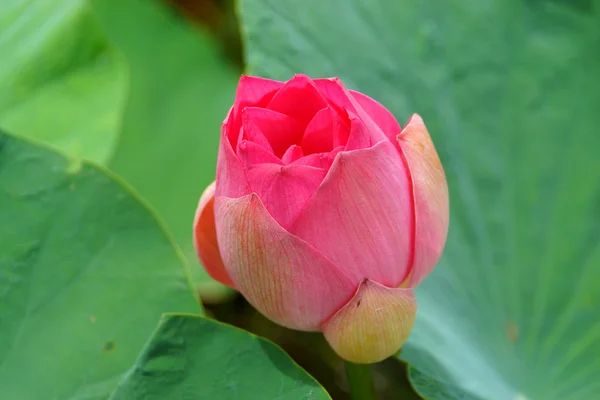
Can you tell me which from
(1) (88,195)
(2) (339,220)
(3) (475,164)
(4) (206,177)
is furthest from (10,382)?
(4) (206,177)

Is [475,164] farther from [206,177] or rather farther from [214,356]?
[206,177]

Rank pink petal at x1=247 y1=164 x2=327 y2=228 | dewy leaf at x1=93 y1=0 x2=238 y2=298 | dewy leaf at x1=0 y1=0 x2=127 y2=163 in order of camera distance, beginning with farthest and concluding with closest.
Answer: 1. dewy leaf at x1=93 y1=0 x2=238 y2=298
2. dewy leaf at x1=0 y1=0 x2=127 y2=163
3. pink petal at x1=247 y1=164 x2=327 y2=228

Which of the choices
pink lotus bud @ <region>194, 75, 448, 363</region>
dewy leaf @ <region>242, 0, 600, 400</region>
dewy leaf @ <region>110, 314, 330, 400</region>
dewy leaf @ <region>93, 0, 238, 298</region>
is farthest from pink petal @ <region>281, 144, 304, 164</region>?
dewy leaf @ <region>93, 0, 238, 298</region>

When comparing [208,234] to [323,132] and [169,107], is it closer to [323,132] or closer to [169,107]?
[323,132]

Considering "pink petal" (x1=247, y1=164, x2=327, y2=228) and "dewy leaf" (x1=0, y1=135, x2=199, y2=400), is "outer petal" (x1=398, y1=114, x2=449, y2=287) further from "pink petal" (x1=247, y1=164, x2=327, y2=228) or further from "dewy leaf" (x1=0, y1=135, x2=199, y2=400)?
"dewy leaf" (x1=0, y1=135, x2=199, y2=400)

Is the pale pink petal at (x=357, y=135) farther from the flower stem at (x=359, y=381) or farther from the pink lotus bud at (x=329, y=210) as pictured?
the flower stem at (x=359, y=381)

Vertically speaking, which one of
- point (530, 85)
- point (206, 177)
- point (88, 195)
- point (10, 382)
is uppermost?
point (530, 85)

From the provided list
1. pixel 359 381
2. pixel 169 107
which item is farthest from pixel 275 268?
pixel 169 107
